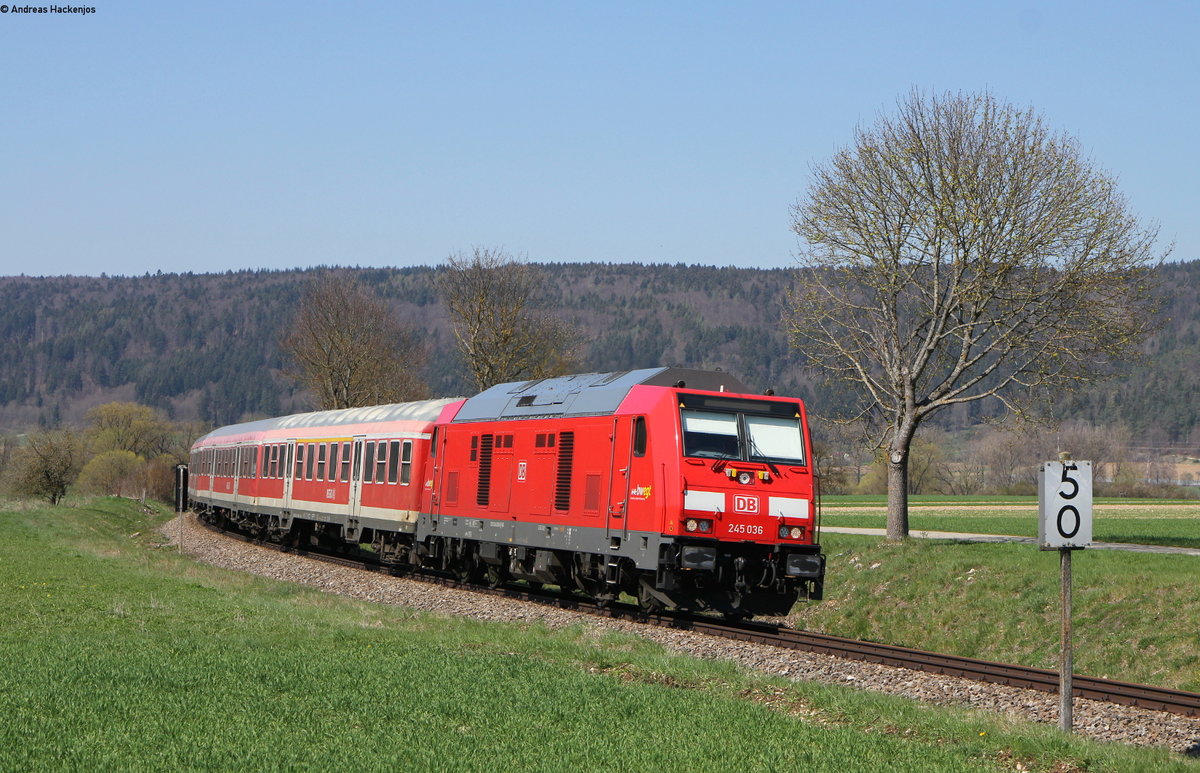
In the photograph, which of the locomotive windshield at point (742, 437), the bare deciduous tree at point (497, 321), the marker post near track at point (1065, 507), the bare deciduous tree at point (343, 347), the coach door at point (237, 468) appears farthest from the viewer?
the bare deciduous tree at point (343, 347)

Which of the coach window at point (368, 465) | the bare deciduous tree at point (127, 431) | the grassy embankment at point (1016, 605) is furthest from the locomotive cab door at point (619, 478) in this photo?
the bare deciduous tree at point (127, 431)

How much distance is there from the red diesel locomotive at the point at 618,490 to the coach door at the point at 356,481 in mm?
1896

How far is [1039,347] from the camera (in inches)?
1226

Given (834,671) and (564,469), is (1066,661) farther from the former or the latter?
(564,469)

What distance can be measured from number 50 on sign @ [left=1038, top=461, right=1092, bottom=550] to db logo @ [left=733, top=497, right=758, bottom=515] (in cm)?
793

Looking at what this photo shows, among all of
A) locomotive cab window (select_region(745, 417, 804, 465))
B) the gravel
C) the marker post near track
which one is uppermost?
locomotive cab window (select_region(745, 417, 804, 465))

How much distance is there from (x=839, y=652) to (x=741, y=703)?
5.65 metres

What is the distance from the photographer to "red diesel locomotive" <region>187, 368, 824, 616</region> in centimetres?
1912

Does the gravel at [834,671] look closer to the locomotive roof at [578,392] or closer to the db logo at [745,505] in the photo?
the db logo at [745,505]

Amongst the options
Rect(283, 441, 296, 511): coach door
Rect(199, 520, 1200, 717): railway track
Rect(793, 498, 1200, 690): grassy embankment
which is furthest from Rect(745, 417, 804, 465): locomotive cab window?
Rect(283, 441, 296, 511): coach door

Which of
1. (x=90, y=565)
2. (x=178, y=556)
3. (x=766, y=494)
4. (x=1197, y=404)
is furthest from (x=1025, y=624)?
(x=1197, y=404)

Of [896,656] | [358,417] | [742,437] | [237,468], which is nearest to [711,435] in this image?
[742,437]

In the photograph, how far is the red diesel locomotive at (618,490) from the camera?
19125 mm

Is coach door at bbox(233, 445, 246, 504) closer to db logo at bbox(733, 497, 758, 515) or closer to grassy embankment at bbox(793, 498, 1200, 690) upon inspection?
grassy embankment at bbox(793, 498, 1200, 690)
